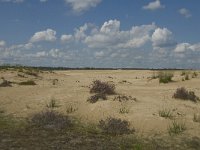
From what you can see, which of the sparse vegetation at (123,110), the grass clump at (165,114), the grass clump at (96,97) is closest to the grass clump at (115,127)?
the sparse vegetation at (123,110)

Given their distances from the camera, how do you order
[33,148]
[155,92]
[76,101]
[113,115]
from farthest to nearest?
[155,92] < [76,101] < [113,115] < [33,148]

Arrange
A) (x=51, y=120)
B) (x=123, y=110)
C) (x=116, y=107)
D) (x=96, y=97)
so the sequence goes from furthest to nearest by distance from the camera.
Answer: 1. (x=96, y=97)
2. (x=116, y=107)
3. (x=123, y=110)
4. (x=51, y=120)

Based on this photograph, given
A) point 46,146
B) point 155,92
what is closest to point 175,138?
point 46,146

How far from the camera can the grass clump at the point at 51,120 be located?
1432cm

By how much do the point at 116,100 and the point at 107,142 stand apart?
4.50 meters

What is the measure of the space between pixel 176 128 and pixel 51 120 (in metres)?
4.03

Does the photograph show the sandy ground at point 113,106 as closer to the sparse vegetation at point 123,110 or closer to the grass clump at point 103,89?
the sparse vegetation at point 123,110

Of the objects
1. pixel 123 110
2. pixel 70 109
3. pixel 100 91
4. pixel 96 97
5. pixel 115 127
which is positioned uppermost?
pixel 100 91

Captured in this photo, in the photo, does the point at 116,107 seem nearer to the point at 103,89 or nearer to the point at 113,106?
the point at 113,106

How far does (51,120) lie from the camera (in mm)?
14758

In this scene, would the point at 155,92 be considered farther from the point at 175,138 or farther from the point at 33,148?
the point at 33,148

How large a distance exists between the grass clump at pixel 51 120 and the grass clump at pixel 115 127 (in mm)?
1176

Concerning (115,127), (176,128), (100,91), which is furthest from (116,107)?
(176,128)

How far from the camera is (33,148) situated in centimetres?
1160
